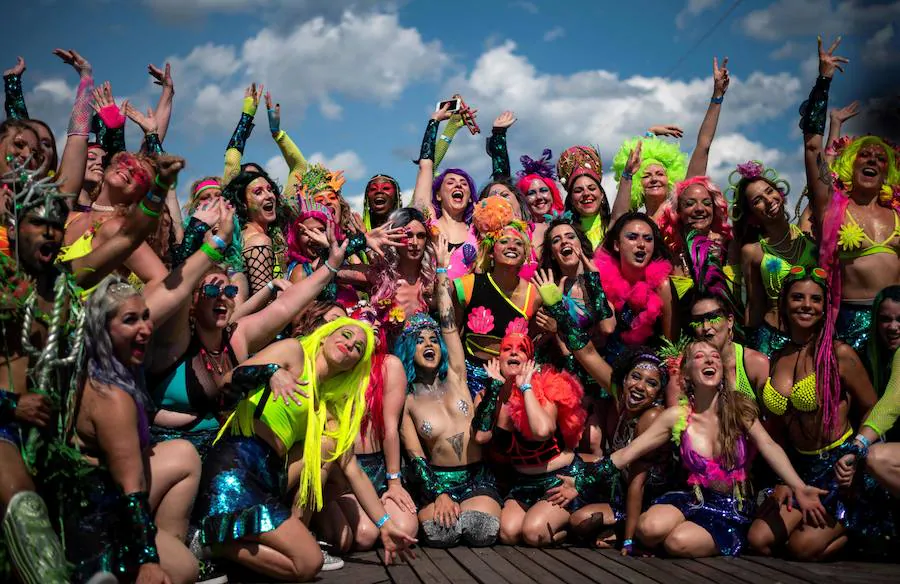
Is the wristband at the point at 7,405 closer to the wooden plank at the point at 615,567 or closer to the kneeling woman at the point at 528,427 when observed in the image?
the kneeling woman at the point at 528,427

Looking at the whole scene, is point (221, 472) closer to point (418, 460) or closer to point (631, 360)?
point (418, 460)

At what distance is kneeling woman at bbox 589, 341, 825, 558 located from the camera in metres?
4.72

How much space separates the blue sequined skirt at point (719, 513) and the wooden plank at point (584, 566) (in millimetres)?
581

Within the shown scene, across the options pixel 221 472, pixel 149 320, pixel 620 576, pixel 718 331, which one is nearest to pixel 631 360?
pixel 718 331

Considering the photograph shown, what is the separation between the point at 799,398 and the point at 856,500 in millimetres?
633

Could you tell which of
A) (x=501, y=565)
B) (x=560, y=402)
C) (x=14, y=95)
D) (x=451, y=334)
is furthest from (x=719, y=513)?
(x=14, y=95)

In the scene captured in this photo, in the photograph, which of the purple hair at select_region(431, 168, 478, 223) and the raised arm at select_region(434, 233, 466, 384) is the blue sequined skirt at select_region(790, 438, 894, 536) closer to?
the raised arm at select_region(434, 233, 466, 384)

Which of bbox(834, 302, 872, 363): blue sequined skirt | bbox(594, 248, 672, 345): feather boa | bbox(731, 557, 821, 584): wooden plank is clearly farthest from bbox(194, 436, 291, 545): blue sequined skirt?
bbox(834, 302, 872, 363): blue sequined skirt

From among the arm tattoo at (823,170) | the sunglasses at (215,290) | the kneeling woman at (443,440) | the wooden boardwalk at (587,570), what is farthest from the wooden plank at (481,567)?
the arm tattoo at (823,170)

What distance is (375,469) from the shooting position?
17.7 ft

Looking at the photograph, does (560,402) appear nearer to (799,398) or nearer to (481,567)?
(481,567)

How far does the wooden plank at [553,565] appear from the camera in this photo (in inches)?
170

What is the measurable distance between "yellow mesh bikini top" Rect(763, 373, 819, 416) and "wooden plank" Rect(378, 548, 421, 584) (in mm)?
2353

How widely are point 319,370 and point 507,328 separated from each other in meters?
1.46
